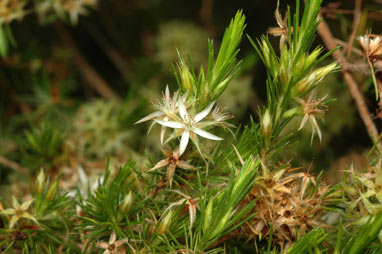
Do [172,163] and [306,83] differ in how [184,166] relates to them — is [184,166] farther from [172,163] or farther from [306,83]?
[306,83]

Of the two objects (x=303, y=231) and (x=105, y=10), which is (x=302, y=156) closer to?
(x=303, y=231)

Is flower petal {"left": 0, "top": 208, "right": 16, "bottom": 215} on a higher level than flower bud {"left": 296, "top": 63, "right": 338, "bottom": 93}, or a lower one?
lower

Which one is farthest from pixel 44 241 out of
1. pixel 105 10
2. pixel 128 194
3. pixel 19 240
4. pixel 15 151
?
pixel 105 10

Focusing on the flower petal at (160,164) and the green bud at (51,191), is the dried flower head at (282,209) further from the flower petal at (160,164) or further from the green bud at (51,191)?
the green bud at (51,191)

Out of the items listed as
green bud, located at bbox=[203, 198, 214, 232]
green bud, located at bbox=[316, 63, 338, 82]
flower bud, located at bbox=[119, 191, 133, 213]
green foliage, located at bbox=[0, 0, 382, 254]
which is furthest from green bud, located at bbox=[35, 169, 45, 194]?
green bud, located at bbox=[316, 63, 338, 82]

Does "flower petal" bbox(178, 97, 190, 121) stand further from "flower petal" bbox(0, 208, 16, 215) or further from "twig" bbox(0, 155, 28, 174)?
"twig" bbox(0, 155, 28, 174)

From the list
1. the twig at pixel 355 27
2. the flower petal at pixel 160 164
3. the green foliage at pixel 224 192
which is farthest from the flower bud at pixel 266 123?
the twig at pixel 355 27

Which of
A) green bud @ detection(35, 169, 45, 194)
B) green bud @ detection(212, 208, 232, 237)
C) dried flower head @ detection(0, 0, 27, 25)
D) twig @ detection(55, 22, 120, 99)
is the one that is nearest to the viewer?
green bud @ detection(212, 208, 232, 237)

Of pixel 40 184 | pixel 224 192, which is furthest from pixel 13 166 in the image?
pixel 224 192
